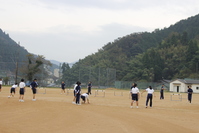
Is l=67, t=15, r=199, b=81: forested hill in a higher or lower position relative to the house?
higher

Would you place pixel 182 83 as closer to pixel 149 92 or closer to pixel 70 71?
pixel 70 71

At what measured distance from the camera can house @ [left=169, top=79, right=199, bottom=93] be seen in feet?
213

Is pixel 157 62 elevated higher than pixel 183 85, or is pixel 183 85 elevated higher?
pixel 157 62

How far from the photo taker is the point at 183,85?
217ft

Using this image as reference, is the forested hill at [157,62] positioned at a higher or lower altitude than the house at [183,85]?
higher

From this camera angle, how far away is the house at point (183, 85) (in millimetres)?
64812

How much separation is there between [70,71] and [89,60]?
38.1 m

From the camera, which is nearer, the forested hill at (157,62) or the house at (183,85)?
the house at (183,85)

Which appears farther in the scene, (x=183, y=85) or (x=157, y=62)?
(x=157, y=62)

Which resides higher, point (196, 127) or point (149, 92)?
point (149, 92)

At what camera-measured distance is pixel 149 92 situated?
18.5m

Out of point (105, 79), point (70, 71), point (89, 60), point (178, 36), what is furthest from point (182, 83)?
point (178, 36)

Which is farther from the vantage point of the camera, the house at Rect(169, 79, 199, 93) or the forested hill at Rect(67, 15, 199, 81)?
the forested hill at Rect(67, 15, 199, 81)

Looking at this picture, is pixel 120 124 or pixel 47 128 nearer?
pixel 47 128
